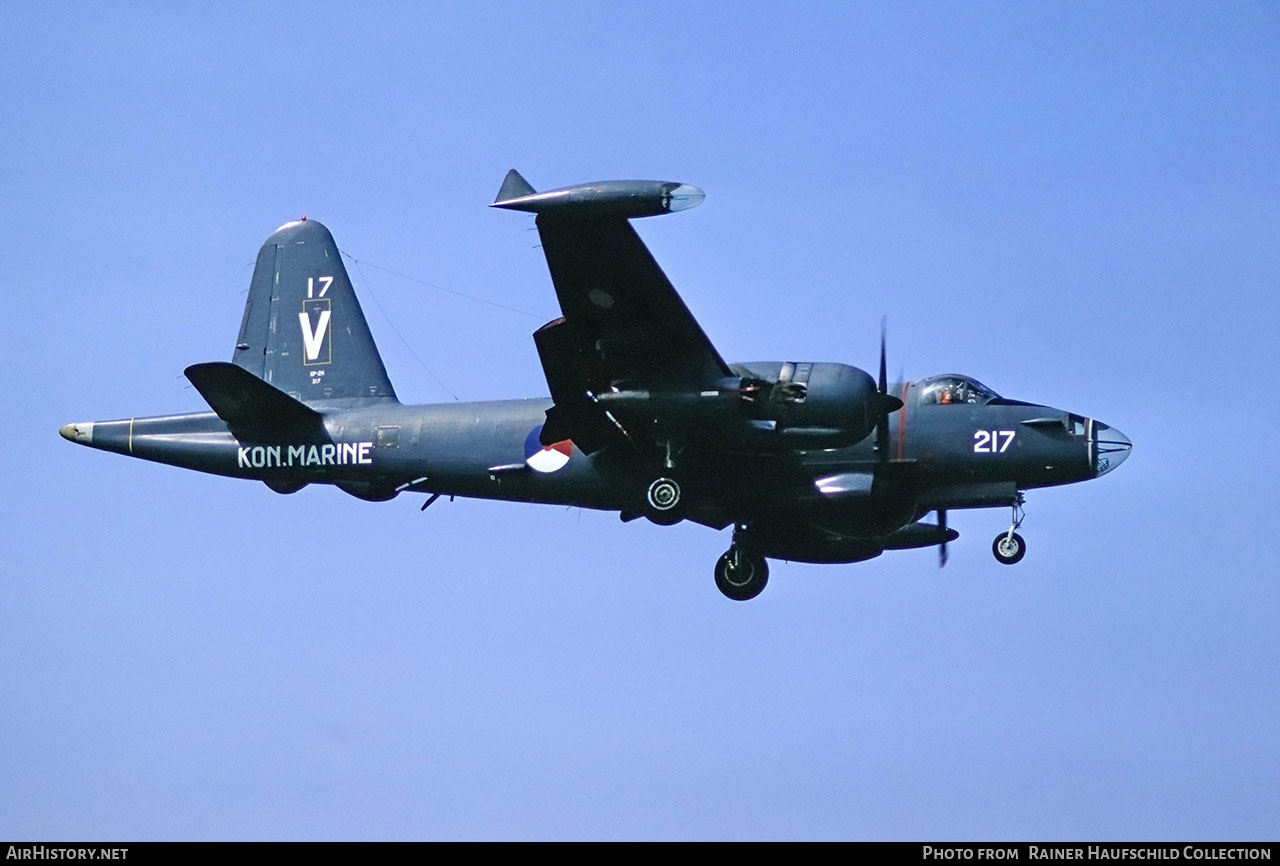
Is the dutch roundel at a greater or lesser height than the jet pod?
lesser

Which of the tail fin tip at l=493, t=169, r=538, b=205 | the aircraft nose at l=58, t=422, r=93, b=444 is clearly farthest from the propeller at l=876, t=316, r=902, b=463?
the aircraft nose at l=58, t=422, r=93, b=444

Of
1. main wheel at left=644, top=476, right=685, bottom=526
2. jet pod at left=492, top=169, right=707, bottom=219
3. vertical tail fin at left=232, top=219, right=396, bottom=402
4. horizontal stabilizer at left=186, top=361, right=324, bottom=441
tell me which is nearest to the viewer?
jet pod at left=492, top=169, right=707, bottom=219

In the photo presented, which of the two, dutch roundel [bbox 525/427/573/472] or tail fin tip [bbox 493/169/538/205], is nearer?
tail fin tip [bbox 493/169/538/205]

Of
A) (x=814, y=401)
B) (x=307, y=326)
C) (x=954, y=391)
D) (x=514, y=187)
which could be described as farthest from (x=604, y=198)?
(x=307, y=326)

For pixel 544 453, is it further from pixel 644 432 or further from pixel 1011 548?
pixel 1011 548

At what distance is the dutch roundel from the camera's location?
27703 mm

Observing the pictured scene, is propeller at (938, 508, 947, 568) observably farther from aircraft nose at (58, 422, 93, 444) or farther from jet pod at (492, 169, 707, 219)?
aircraft nose at (58, 422, 93, 444)

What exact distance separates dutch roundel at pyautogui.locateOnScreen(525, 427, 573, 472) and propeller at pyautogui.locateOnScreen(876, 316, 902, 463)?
198 inches

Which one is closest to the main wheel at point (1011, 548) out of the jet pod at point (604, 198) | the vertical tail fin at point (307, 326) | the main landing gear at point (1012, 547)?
the main landing gear at point (1012, 547)
